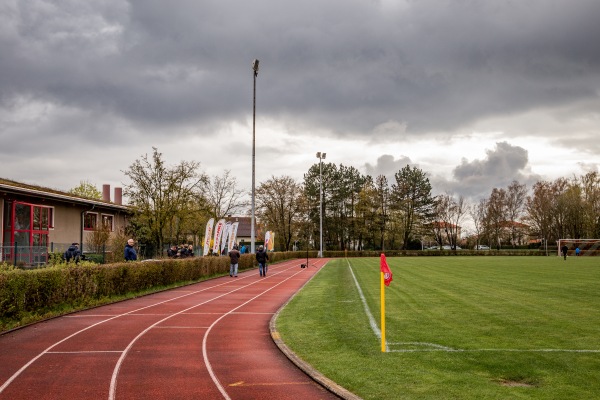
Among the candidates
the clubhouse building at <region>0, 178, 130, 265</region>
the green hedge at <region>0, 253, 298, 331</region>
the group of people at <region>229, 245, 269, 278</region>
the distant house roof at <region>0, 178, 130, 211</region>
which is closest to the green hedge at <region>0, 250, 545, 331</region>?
the green hedge at <region>0, 253, 298, 331</region>

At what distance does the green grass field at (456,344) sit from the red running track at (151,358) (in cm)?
78

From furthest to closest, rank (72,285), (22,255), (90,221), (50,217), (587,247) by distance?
(587,247)
(90,221)
(50,217)
(22,255)
(72,285)

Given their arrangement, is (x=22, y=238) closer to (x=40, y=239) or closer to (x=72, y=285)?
(x=40, y=239)

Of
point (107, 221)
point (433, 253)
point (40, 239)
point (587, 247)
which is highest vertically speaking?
point (107, 221)

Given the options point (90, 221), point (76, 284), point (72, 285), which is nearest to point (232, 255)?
point (90, 221)

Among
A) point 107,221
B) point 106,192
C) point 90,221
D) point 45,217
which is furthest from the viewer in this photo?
point 106,192

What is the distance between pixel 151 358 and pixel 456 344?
214 inches

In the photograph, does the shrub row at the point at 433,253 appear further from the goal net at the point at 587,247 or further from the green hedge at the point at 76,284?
the green hedge at the point at 76,284

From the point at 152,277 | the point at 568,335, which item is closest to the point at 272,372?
the point at 568,335

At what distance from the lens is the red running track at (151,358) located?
782 cm

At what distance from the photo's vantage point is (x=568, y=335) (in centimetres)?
1127

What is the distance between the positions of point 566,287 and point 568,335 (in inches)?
455

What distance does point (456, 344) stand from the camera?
10.4 meters

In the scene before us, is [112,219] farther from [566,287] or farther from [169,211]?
[566,287]
